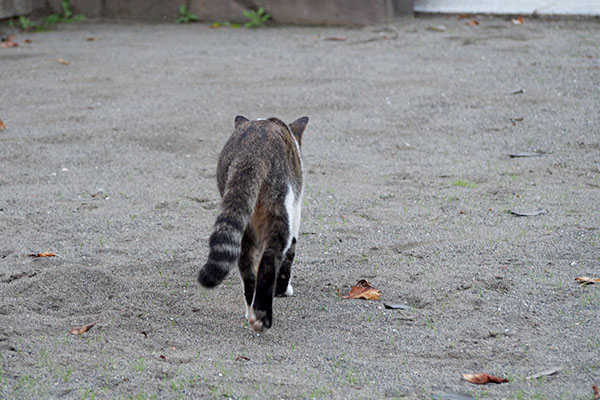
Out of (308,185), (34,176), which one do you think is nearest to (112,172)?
(34,176)

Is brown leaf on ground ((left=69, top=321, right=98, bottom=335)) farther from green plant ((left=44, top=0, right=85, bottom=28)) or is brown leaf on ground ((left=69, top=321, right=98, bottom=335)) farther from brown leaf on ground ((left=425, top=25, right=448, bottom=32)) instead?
green plant ((left=44, top=0, right=85, bottom=28))

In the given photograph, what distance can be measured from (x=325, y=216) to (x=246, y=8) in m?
7.82

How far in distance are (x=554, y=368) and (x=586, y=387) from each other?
Answer: 22 centimetres

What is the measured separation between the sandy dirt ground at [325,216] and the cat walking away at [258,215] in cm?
27

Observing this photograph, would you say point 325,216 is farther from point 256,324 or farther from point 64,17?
point 64,17

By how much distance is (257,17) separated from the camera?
12773mm

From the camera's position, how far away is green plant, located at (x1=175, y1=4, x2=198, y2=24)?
1323cm

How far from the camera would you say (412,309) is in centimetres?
452

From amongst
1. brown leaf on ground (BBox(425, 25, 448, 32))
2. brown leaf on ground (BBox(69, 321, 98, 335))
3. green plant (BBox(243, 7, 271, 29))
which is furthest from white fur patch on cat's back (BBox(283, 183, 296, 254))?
green plant (BBox(243, 7, 271, 29))

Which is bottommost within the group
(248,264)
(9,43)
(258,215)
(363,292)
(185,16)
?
(363,292)

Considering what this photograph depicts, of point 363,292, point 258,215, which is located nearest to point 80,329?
point 258,215

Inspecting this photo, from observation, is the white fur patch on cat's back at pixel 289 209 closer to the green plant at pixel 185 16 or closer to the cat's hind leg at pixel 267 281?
the cat's hind leg at pixel 267 281

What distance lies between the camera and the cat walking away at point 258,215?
3906mm

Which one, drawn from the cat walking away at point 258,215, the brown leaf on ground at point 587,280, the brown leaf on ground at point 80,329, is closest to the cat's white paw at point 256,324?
the cat walking away at point 258,215
